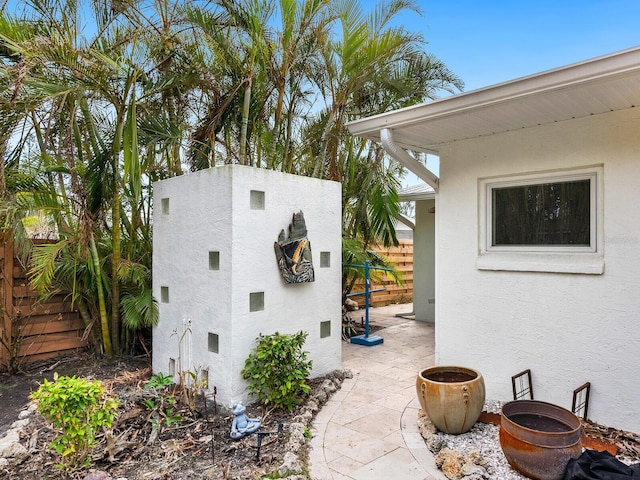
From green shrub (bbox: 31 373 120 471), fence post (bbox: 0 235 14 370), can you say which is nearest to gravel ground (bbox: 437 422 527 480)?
green shrub (bbox: 31 373 120 471)

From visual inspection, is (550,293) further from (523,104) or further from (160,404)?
(160,404)

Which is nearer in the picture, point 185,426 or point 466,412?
point 466,412

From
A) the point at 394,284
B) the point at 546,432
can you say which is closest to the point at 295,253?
the point at 546,432

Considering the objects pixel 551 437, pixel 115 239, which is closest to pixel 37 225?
pixel 115 239

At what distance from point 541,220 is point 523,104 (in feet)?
3.75

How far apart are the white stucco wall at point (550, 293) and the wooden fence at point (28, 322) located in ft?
15.3

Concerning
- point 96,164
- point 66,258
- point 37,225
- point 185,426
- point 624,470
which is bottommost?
point 185,426

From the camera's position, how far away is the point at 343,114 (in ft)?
22.3

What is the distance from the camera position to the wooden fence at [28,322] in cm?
505

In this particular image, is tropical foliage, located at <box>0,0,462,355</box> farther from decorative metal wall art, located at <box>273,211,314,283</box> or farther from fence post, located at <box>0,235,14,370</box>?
decorative metal wall art, located at <box>273,211,314,283</box>

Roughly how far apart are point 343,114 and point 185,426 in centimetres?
496

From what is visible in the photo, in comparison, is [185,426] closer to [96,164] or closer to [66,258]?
[66,258]

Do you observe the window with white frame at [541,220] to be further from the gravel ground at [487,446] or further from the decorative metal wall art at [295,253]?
the decorative metal wall art at [295,253]

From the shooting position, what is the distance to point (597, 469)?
256 cm
